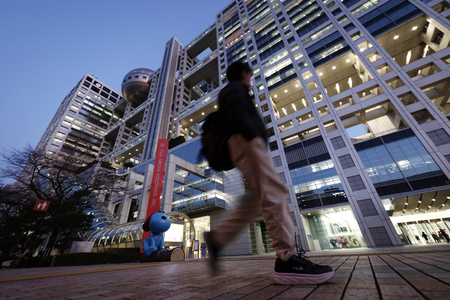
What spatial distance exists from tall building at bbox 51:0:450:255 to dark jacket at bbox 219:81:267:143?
7438 mm

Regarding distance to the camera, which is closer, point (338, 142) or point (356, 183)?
point (356, 183)

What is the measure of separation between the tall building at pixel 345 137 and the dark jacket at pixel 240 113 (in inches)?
293

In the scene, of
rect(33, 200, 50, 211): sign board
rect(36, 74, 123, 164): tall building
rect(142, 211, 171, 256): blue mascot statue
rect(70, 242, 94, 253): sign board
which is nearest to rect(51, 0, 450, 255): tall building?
rect(70, 242, 94, 253): sign board

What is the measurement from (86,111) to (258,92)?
61.0 m

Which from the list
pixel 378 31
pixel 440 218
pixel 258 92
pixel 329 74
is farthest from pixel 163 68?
pixel 440 218

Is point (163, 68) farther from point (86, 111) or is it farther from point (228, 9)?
point (86, 111)

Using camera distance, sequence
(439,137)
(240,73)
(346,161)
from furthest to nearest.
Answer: (346,161) → (439,137) → (240,73)

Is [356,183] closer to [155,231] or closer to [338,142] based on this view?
[338,142]

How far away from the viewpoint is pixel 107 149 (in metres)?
54.8

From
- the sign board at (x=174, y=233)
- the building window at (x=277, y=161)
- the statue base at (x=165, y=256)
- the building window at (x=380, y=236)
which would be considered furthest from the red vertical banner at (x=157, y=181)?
the building window at (x=380, y=236)

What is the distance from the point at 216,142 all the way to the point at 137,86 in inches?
2283

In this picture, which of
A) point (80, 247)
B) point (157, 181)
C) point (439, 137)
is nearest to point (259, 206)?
point (80, 247)

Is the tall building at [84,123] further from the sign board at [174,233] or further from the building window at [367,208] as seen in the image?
the building window at [367,208]

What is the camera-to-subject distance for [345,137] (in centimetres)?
1736
